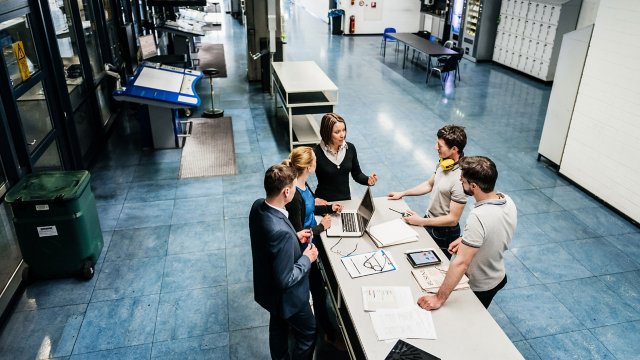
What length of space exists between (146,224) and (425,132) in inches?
196

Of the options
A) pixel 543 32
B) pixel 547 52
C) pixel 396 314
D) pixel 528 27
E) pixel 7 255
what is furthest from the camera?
pixel 528 27

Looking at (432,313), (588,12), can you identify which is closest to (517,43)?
(588,12)

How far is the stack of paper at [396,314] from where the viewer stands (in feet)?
8.16

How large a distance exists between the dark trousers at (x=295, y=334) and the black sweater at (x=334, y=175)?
1.18 meters

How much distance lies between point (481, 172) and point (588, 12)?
398 inches

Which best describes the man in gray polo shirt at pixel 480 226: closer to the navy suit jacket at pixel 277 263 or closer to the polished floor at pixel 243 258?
the navy suit jacket at pixel 277 263

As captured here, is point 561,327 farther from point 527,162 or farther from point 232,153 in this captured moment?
point 232,153

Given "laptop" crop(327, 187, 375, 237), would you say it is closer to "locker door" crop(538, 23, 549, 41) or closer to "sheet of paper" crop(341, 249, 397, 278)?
"sheet of paper" crop(341, 249, 397, 278)

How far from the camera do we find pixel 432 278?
114 inches

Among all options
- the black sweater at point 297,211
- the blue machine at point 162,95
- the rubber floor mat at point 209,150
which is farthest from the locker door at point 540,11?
the black sweater at point 297,211

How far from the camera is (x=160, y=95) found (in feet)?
20.8

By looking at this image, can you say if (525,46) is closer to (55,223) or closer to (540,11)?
(540,11)

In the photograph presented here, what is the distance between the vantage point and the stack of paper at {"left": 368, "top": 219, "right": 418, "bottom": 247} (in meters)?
3.26

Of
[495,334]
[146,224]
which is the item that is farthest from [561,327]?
[146,224]
